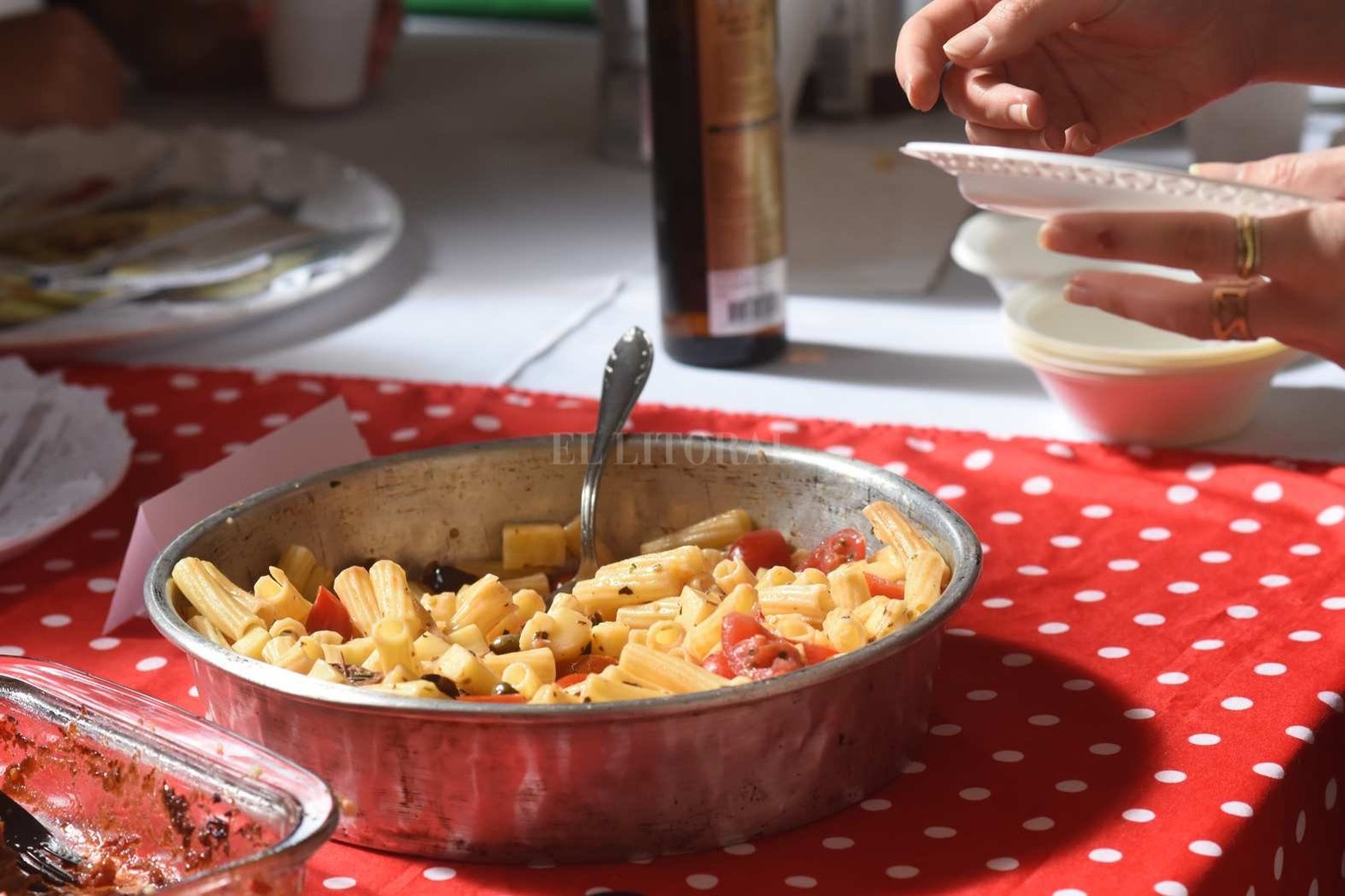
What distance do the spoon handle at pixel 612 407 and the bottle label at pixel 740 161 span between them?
326 millimetres

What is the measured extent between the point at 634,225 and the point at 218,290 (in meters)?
0.47

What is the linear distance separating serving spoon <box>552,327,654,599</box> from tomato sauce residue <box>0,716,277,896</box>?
0.26 meters

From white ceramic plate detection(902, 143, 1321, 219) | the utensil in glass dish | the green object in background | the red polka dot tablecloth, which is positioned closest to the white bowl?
the red polka dot tablecloth

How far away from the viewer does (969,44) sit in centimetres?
91

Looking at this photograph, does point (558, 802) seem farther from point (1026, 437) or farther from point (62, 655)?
point (1026, 437)

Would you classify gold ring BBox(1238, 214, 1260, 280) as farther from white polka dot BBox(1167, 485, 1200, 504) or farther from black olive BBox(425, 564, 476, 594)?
black olive BBox(425, 564, 476, 594)

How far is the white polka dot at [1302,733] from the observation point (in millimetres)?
779

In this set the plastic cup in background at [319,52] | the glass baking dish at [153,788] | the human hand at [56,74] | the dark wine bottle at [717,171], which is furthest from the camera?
the plastic cup in background at [319,52]

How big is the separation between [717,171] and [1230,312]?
0.46m

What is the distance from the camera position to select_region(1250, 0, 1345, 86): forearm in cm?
106

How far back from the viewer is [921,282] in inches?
61.6

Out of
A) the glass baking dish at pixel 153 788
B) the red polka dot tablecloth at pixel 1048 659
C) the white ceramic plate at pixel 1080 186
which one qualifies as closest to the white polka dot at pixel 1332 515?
the red polka dot tablecloth at pixel 1048 659

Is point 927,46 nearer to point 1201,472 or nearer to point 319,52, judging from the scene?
point 1201,472

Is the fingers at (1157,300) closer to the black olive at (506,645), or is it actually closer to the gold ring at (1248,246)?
the gold ring at (1248,246)
